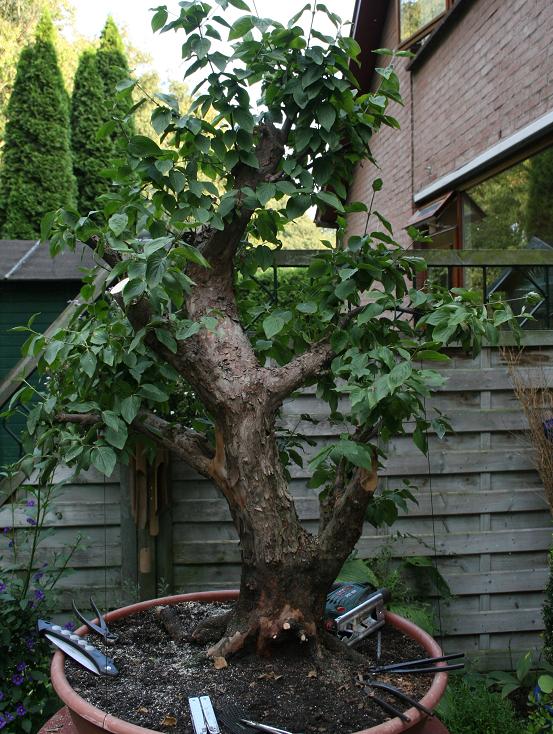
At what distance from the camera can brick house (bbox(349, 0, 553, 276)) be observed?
4379mm

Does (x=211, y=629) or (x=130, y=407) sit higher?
(x=130, y=407)

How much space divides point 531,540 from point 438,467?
526 millimetres

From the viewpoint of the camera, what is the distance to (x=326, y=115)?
1648 mm

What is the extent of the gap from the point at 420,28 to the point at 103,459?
21.8 feet

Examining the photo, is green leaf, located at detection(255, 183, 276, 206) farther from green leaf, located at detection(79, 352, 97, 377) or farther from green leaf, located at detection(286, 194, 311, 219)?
green leaf, located at detection(79, 352, 97, 377)

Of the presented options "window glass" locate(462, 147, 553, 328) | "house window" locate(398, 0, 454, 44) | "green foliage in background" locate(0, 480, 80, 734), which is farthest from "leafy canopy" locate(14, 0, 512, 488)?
"house window" locate(398, 0, 454, 44)

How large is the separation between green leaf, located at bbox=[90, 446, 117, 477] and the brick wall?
371 cm

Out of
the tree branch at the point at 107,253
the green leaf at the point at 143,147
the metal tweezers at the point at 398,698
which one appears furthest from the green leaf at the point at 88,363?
the metal tweezers at the point at 398,698

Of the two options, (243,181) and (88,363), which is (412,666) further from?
(243,181)

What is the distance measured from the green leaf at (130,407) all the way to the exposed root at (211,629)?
1.97 ft

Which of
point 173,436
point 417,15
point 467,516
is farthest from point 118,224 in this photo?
point 417,15

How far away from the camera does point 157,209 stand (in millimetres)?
1664

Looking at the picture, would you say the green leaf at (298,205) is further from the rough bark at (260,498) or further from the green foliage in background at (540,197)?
the green foliage in background at (540,197)

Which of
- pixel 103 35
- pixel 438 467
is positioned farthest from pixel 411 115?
pixel 103 35
